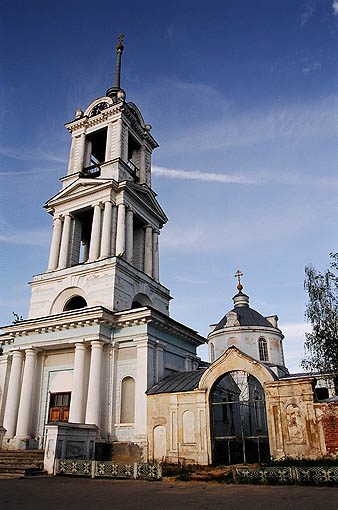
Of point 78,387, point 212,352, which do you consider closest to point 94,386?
point 78,387

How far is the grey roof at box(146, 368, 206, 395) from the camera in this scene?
57.3 feet

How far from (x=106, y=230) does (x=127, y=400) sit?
9682 mm

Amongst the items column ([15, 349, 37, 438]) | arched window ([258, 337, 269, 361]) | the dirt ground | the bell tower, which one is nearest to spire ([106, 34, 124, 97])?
Answer: the bell tower

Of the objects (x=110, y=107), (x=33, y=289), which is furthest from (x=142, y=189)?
(x=33, y=289)

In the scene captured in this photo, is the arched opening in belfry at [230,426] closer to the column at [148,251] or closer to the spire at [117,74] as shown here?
the column at [148,251]

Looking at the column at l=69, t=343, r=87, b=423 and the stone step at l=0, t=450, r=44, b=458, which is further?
the column at l=69, t=343, r=87, b=423

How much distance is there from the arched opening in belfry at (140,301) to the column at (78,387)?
490cm

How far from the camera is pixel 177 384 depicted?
1794 cm

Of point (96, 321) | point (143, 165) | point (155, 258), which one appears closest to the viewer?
point (96, 321)

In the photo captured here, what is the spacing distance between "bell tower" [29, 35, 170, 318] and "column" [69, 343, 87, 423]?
275 centimetres

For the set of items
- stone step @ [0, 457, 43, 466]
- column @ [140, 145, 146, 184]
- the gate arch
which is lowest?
stone step @ [0, 457, 43, 466]

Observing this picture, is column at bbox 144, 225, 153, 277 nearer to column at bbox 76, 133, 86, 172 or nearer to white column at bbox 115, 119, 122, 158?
white column at bbox 115, 119, 122, 158

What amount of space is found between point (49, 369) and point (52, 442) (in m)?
6.77

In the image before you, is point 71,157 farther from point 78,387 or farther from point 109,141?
point 78,387
